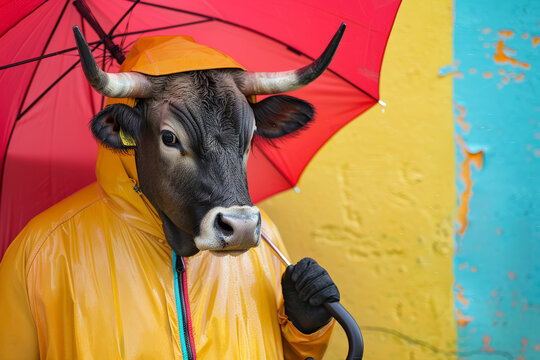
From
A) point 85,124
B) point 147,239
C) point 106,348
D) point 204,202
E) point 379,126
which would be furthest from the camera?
point 379,126

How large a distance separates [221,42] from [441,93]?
1.23 metres

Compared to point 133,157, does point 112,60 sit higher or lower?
higher

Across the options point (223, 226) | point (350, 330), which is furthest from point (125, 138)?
point (350, 330)

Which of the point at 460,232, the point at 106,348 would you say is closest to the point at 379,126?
the point at 460,232

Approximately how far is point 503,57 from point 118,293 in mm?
2159

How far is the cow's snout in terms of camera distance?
1713 mm

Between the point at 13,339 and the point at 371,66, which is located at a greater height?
the point at 371,66

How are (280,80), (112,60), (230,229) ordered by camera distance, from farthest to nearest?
(112,60) → (280,80) → (230,229)

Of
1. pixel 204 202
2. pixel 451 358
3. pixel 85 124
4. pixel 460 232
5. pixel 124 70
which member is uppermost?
pixel 124 70

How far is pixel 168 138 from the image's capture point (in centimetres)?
185

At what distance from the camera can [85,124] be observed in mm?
2488

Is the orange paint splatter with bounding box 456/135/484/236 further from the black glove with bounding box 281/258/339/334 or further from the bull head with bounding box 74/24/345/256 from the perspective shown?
the bull head with bounding box 74/24/345/256

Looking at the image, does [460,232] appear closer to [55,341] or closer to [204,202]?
[204,202]

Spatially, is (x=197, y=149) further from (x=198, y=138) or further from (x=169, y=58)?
(x=169, y=58)
